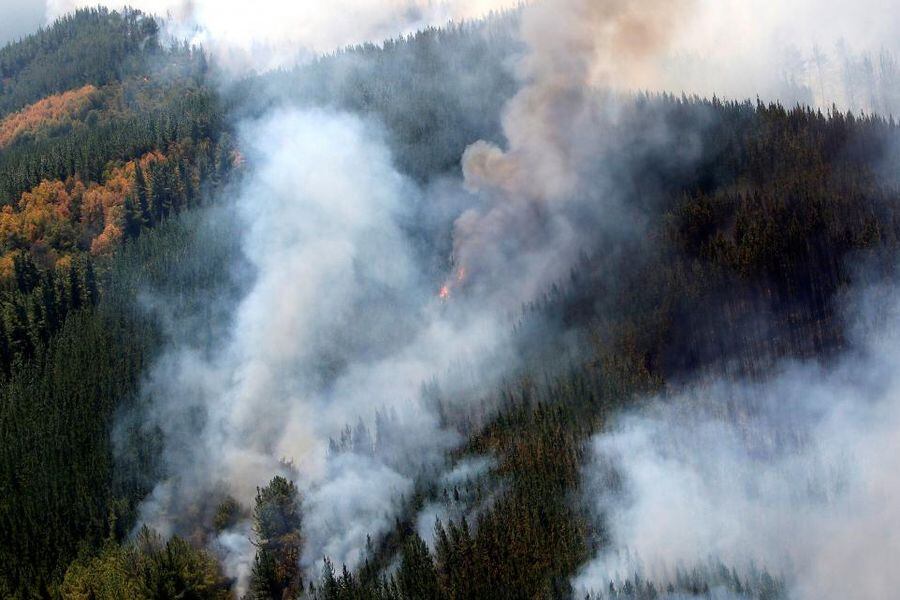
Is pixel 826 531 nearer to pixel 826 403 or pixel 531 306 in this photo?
pixel 826 403

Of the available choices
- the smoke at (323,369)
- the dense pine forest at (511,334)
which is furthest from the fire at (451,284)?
the dense pine forest at (511,334)

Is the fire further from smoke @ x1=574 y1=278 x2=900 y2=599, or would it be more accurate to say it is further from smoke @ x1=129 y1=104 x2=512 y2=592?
smoke @ x1=574 y1=278 x2=900 y2=599

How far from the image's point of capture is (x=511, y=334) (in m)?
149

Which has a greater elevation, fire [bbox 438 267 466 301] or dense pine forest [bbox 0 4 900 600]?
fire [bbox 438 267 466 301]

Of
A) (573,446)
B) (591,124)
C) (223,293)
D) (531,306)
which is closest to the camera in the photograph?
(573,446)

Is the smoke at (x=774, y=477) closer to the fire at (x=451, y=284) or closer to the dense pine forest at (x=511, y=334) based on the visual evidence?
the dense pine forest at (x=511, y=334)

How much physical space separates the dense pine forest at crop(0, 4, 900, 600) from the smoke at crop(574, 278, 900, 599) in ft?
7.56

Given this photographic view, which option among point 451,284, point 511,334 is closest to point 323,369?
point 511,334

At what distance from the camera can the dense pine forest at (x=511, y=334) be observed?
109 m

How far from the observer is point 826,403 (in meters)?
124

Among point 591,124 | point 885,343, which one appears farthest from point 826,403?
point 591,124

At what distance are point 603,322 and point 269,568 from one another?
56.1 m

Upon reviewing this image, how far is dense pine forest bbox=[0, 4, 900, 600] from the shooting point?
109 metres

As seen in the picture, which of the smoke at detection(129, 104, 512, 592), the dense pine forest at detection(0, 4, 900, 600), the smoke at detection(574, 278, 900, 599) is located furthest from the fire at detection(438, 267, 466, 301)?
the smoke at detection(574, 278, 900, 599)
